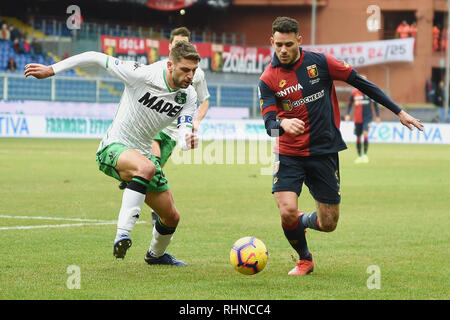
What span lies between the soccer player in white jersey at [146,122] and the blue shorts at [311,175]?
932 mm

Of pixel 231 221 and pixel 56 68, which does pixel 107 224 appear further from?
pixel 56 68

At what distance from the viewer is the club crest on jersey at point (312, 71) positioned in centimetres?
→ 750

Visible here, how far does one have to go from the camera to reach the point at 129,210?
22.7ft

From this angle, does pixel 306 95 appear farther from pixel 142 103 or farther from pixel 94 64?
pixel 94 64

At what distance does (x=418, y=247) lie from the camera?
9.04 meters

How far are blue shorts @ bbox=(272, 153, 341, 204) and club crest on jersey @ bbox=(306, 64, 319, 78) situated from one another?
76cm

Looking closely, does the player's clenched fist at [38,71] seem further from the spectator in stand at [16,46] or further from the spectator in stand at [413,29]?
the spectator in stand at [413,29]

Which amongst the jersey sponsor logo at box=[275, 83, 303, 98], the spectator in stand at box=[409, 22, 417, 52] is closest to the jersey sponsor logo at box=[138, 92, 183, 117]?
the jersey sponsor logo at box=[275, 83, 303, 98]

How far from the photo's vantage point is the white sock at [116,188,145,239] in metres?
6.82

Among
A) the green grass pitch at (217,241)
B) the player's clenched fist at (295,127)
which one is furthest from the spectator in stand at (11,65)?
the player's clenched fist at (295,127)

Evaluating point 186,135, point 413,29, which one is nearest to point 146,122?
point 186,135

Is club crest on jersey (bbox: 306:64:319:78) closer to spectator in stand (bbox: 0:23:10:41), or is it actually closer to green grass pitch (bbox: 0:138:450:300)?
green grass pitch (bbox: 0:138:450:300)

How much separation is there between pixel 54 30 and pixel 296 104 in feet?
125
